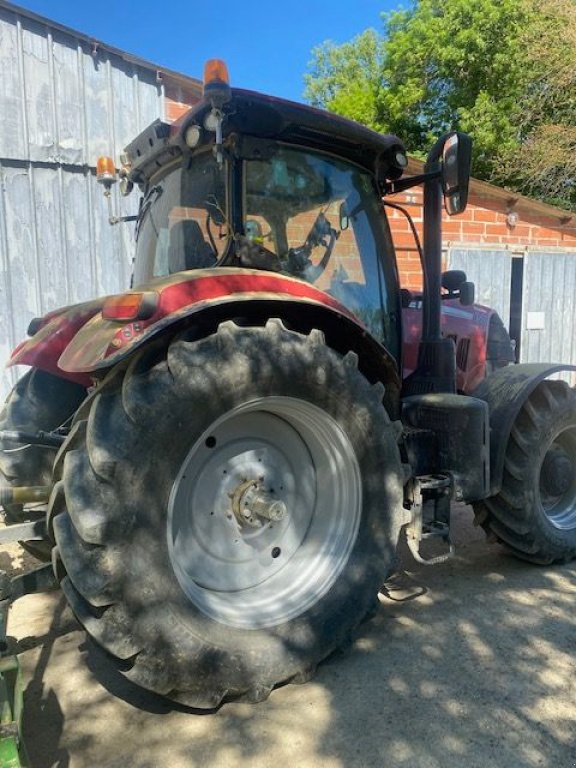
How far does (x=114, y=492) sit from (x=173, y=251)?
1.45 m

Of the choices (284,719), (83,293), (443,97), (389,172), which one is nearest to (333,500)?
(284,719)

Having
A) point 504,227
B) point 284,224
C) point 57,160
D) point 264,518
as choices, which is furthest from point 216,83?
point 504,227

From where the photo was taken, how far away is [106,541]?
6.51 feet

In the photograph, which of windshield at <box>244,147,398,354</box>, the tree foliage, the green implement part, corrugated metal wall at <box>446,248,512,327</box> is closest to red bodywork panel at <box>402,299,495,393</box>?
windshield at <box>244,147,398,354</box>

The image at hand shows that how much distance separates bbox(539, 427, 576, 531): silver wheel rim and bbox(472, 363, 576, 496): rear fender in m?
0.42

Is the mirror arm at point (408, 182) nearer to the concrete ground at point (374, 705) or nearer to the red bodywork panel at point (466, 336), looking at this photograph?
the red bodywork panel at point (466, 336)

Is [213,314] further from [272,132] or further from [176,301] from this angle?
[272,132]

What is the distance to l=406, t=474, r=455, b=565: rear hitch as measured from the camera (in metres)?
2.95

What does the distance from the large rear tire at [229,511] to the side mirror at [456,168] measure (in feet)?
3.71

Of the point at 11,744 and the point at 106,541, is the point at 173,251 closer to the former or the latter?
the point at 106,541

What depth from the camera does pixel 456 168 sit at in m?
3.07

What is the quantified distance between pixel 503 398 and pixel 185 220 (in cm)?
184

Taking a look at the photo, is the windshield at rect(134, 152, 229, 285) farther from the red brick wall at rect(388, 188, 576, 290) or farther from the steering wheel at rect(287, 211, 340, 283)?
the red brick wall at rect(388, 188, 576, 290)

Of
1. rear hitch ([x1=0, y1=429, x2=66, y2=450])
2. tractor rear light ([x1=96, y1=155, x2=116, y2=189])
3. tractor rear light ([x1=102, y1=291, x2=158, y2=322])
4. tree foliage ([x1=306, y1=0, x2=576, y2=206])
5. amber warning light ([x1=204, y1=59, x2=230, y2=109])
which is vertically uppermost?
tree foliage ([x1=306, y1=0, x2=576, y2=206])
